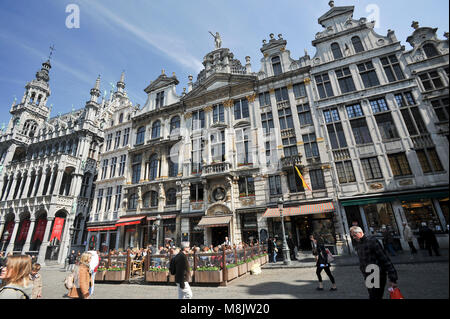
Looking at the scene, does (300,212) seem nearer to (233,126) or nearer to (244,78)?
(233,126)

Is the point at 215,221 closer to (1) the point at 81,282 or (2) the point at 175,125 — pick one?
(2) the point at 175,125

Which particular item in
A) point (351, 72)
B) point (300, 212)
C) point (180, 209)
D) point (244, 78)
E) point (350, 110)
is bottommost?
point (300, 212)

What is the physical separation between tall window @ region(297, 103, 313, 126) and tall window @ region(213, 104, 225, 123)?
26.5 feet

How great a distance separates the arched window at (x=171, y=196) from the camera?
77.6 feet

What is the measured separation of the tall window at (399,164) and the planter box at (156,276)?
16990mm

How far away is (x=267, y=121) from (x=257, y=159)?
4.13 meters

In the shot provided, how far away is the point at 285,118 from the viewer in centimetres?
2112

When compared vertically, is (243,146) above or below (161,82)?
below

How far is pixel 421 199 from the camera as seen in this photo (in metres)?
13.5

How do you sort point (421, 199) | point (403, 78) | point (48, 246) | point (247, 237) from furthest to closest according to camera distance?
point (48, 246) → point (247, 237) → point (403, 78) → point (421, 199)

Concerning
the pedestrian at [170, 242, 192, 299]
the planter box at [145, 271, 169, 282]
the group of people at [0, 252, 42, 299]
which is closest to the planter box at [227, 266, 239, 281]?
the planter box at [145, 271, 169, 282]

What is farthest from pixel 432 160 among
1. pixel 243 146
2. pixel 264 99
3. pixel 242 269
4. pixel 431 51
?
pixel 264 99
